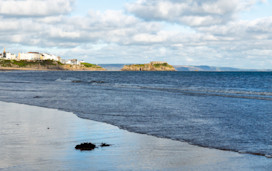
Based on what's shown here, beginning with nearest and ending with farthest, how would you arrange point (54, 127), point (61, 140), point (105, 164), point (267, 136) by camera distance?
point (105, 164) → point (61, 140) → point (267, 136) → point (54, 127)

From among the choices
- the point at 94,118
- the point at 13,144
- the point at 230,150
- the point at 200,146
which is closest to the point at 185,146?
the point at 200,146

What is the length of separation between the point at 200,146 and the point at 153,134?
2.95 meters

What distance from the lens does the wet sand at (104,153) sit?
962 cm

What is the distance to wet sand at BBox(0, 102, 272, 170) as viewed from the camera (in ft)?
31.6

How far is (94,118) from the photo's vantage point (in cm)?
2000

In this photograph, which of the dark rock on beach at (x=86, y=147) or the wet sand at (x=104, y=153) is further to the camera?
the dark rock on beach at (x=86, y=147)

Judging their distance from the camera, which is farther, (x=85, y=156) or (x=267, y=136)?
(x=267, y=136)

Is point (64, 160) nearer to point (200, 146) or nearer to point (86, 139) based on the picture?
point (86, 139)

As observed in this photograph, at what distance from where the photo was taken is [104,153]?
11.1 metres

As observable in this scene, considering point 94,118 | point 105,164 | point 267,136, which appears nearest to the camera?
point 105,164

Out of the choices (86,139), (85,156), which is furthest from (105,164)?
(86,139)

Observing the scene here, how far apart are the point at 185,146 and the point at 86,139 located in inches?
168

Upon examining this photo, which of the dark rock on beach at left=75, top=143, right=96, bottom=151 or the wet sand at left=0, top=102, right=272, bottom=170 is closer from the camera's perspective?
the wet sand at left=0, top=102, right=272, bottom=170

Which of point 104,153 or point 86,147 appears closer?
point 104,153
